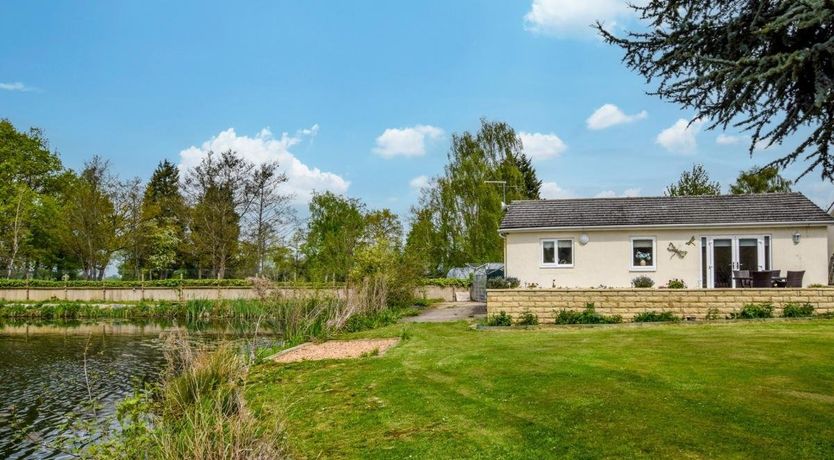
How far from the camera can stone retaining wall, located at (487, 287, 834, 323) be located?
49.8 feet

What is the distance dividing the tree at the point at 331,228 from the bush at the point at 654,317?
68.1 ft

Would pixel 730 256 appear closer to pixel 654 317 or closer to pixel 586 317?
pixel 654 317

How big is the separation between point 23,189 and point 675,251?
46401 millimetres

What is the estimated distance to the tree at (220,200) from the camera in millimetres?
45094

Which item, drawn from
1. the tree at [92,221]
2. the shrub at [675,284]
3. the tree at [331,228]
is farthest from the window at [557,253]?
the tree at [92,221]

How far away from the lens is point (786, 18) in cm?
510

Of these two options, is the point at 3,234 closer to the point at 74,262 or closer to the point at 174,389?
the point at 74,262

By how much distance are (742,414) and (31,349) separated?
775 inches

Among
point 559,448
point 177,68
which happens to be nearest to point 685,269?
point 559,448

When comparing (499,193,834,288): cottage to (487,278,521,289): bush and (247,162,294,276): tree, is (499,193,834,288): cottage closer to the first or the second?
(487,278,521,289): bush

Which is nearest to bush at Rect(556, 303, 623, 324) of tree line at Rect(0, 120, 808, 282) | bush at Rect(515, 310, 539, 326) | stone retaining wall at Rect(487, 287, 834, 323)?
stone retaining wall at Rect(487, 287, 834, 323)

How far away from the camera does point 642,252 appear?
71.9 feet

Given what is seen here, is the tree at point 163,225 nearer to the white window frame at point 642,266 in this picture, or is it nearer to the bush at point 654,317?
the white window frame at point 642,266

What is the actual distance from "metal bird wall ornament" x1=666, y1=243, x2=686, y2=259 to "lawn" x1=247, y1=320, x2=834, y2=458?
9459 mm
